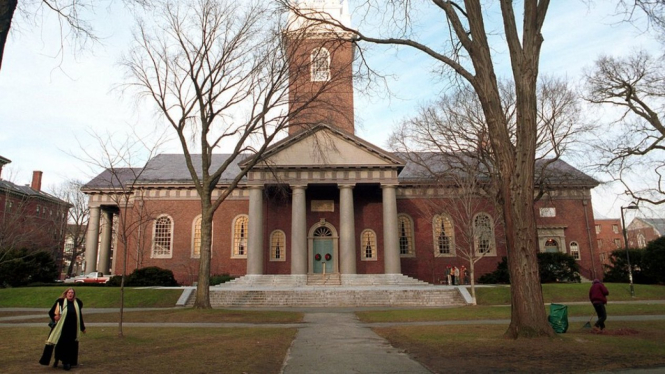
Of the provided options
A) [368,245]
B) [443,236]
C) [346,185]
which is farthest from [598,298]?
[443,236]

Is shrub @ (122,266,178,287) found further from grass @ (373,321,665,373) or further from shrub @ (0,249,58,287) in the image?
grass @ (373,321,665,373)

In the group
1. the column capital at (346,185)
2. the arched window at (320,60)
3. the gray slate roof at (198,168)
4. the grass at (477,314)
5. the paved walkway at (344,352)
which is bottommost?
the grass at (477,314)

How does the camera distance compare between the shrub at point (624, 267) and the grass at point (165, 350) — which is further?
the shrub at point (624, 267)

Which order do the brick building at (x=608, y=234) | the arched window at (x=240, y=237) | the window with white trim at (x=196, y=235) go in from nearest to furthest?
1. the arched window at (x=240, y=237)
2. the window with white trim at (x=196, y=235)
3. the brick building at (x=608, y=234)

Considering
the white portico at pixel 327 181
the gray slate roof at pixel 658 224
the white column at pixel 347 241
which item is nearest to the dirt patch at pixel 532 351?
the white column at pixel 347 241

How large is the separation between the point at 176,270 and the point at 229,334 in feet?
82.2

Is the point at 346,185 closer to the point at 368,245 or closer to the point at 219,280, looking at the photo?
the point at 368,245

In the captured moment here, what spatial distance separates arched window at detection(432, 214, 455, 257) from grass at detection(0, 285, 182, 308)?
67.6 feet

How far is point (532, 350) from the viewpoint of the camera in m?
8.79

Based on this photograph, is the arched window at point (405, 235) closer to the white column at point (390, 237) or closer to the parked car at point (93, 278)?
the white column at point (390, 237)

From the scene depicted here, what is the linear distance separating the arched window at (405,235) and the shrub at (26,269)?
2619 cm

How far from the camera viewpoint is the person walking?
7.86 m

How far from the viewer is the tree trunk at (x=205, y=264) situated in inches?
774

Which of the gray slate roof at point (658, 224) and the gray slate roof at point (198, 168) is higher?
the gray slate roof at point (198, 168)
